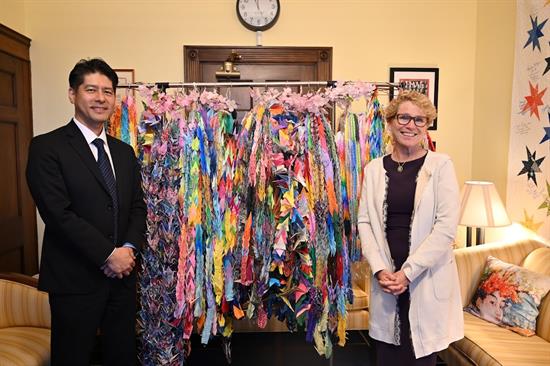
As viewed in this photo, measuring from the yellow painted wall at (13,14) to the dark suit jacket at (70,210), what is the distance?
1841 millimetres

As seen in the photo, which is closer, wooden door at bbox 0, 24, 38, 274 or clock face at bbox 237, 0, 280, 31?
wooden door at bbox 0, 24, 38, 274

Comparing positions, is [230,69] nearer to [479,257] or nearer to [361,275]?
[361,275]

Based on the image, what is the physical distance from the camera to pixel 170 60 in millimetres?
3326

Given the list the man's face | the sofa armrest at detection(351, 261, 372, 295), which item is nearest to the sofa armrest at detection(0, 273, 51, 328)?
the man's face

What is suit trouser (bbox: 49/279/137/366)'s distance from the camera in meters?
1.66

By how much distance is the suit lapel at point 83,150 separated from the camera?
5.49 feet

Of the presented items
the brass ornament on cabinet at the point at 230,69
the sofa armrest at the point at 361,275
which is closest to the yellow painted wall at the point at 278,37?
the brass ornament on cabinet at the point at 230,69

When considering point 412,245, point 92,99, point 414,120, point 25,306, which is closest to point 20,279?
point 25,306

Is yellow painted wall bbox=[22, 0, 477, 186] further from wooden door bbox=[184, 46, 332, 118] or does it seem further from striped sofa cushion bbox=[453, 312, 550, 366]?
striped sofa cushion bbox=[453, 312, 550, 366]

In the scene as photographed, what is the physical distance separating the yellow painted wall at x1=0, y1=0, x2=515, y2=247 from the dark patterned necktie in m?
1.73

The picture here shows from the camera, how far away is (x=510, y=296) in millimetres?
2211

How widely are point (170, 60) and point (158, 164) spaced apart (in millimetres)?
1581

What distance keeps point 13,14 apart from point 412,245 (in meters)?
3.09

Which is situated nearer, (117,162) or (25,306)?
(117,162)
